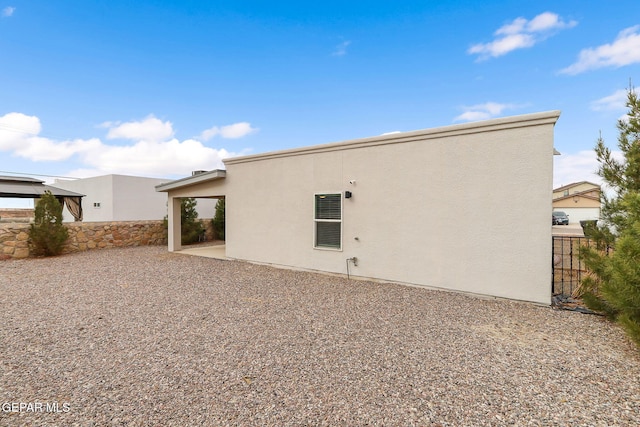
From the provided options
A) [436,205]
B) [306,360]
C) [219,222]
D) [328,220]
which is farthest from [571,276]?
[219,222]

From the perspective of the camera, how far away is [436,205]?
616 cm

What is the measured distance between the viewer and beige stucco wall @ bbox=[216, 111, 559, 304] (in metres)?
5.26

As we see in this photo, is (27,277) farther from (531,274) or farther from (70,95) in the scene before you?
(531,274)

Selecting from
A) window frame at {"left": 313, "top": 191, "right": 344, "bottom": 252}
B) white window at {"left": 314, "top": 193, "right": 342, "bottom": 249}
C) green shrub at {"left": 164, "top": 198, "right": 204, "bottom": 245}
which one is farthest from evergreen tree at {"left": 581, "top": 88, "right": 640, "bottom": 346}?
green shrub at {"left": 164, "top": 198, "right": 204, "bottom": 245}

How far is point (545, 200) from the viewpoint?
513 cm

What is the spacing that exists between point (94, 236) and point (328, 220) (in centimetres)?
1045

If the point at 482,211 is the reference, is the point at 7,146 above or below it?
above

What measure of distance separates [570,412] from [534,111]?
16.0 ft

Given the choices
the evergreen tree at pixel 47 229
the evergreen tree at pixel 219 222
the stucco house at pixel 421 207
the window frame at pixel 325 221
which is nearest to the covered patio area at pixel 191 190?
the stucco house at pixel 421 207

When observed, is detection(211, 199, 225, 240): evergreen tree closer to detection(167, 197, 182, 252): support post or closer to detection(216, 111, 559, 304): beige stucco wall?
detection(167, 197, 182, 252): support post

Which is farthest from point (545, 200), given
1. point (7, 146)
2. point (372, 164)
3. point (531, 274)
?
point (7, 146)

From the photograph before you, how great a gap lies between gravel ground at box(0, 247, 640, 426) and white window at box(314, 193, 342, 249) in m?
1.93

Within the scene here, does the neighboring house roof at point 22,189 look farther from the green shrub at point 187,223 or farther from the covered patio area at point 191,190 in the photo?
the covered patio area at point 191,190

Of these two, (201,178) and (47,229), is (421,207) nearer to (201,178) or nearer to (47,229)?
(201,178)
